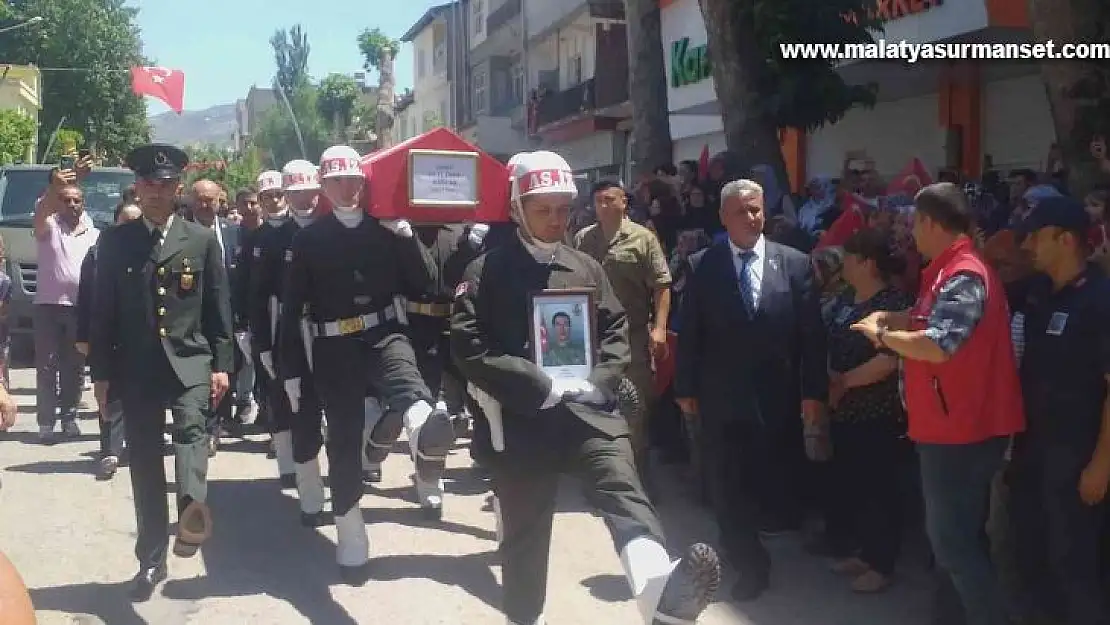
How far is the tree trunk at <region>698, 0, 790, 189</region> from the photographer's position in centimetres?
1152

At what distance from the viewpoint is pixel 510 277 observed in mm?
4750

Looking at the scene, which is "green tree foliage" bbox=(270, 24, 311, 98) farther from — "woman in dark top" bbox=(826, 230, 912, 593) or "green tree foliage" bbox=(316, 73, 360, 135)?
"woman in dark top" bbox=(826, 230, 912, 593)

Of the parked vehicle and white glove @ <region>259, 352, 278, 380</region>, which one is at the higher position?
the parked vehicle

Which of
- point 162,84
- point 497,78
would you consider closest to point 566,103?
point 162,84

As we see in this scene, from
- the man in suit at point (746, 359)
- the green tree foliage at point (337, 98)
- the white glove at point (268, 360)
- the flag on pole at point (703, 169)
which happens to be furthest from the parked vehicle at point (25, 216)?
the green tree foliage at point (337, 98)

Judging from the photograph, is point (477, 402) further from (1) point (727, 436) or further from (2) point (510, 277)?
(1) point (727, 436)

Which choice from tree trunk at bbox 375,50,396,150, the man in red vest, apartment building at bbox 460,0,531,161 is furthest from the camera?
tree trunk at bbox 375,50,396,150

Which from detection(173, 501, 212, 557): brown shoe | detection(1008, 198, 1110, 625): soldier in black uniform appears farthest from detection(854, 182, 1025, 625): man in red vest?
detection(173, 501, 212, 557): brown shoe

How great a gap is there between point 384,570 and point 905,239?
333 cm

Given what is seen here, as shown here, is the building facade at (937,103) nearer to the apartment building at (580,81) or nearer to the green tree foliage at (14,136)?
the apartment building at (580,81)

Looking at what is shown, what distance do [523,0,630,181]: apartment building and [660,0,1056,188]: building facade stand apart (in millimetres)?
6831

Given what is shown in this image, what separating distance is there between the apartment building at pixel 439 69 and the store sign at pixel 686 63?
72.9 feet

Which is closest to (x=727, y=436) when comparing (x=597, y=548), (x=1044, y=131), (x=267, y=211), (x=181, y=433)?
(x=597, y=548)

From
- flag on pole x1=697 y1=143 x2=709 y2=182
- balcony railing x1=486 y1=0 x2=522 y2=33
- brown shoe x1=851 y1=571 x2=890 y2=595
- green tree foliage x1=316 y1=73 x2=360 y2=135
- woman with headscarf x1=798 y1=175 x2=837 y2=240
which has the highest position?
green tree foliage x1=316 y1=73 x2=360 y2=135
